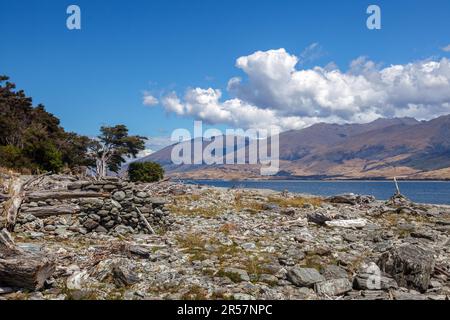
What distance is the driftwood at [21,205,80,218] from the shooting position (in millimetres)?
19188

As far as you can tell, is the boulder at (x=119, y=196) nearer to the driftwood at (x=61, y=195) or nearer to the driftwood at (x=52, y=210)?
the driftwood at (x=61, y=195)

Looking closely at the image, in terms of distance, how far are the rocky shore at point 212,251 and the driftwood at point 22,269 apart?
0.10 meters

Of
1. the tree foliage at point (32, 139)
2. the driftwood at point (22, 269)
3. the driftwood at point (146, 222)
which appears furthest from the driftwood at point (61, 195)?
the tree foliage at point (32, 139)

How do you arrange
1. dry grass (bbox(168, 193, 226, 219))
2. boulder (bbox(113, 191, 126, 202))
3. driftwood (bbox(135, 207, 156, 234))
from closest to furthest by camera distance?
driftwood (bbox(135, 207, 156, 234)) < boulder (bbox(113, 191, 126, 202)) < dry grass (bbox(168, 193, 226, 219))

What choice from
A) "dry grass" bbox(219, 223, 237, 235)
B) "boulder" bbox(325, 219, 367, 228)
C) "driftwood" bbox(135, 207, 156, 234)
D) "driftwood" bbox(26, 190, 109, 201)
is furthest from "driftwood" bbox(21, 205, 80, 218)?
"boulder" bbox(325, 219, 367, 228)

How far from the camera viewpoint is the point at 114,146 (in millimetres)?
77562

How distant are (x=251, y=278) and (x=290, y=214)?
48.3 feet

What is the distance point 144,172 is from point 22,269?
149 feet

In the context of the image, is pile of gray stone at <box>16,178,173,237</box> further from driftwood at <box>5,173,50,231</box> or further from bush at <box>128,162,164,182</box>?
bush at <box>128,162,164,182</box>

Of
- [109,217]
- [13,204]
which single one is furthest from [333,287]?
[13,204]

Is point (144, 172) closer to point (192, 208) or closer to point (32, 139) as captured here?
point (32, 139)

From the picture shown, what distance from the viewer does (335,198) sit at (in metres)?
36.7

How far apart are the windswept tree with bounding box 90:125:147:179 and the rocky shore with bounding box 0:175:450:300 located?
53.1m
